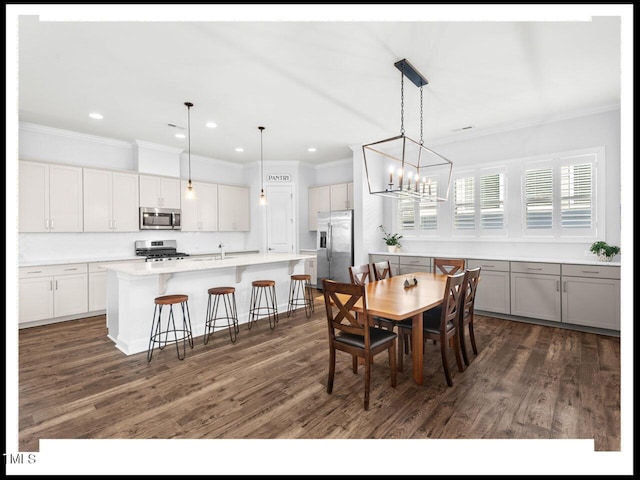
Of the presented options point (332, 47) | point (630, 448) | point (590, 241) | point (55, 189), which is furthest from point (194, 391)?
point (590, 241)

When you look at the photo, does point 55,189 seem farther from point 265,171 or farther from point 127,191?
point 265,171

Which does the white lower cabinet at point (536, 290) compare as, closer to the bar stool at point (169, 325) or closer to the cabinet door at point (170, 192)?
the bar stool at point (169, 325)

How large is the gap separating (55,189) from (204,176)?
2659 mm

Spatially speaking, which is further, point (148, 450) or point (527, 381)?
point (527, 381)

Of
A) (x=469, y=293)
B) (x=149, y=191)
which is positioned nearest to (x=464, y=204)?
(x=469, y=293)

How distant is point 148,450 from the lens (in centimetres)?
173

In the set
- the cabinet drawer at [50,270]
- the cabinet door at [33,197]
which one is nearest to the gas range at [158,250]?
the cabinet drawer at [50,270]

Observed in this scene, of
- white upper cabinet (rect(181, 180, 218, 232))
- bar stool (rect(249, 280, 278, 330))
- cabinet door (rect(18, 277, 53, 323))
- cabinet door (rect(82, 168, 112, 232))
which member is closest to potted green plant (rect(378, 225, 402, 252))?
bar stool (rect(249, 280, 278, 330))

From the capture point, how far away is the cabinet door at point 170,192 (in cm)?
592

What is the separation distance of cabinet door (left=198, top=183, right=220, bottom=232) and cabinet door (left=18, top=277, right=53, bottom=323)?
2670 millimetres

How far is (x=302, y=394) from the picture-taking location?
255 centimetres

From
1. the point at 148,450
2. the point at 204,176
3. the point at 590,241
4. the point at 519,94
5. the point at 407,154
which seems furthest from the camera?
the point at 204,176

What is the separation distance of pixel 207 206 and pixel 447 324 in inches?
211

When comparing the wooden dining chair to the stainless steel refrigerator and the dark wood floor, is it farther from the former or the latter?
the stainless steel refrigerator
